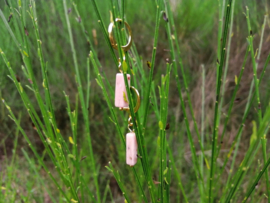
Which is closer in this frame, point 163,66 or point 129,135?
point 129,135

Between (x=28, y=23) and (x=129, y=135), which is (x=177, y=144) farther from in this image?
(x=28, y=23)

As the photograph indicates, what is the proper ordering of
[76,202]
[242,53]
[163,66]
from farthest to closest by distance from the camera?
[163,66], [242,53], [76,202]

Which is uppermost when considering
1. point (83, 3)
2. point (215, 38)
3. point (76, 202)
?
point (83, 3)

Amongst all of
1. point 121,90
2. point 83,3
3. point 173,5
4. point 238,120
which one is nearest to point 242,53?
point 238,120

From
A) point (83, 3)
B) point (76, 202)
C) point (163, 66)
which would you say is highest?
point (83, 3)

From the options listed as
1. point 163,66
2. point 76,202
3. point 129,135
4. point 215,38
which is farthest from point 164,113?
point 215,38

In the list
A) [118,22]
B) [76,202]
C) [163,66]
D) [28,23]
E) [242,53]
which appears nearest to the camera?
[118,22]

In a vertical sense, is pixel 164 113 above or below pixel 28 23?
below

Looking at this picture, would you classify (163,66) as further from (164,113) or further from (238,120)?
(164,113)

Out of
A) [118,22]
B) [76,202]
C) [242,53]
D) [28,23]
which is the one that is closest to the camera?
[118,22]

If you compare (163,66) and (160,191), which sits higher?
(163,66)
